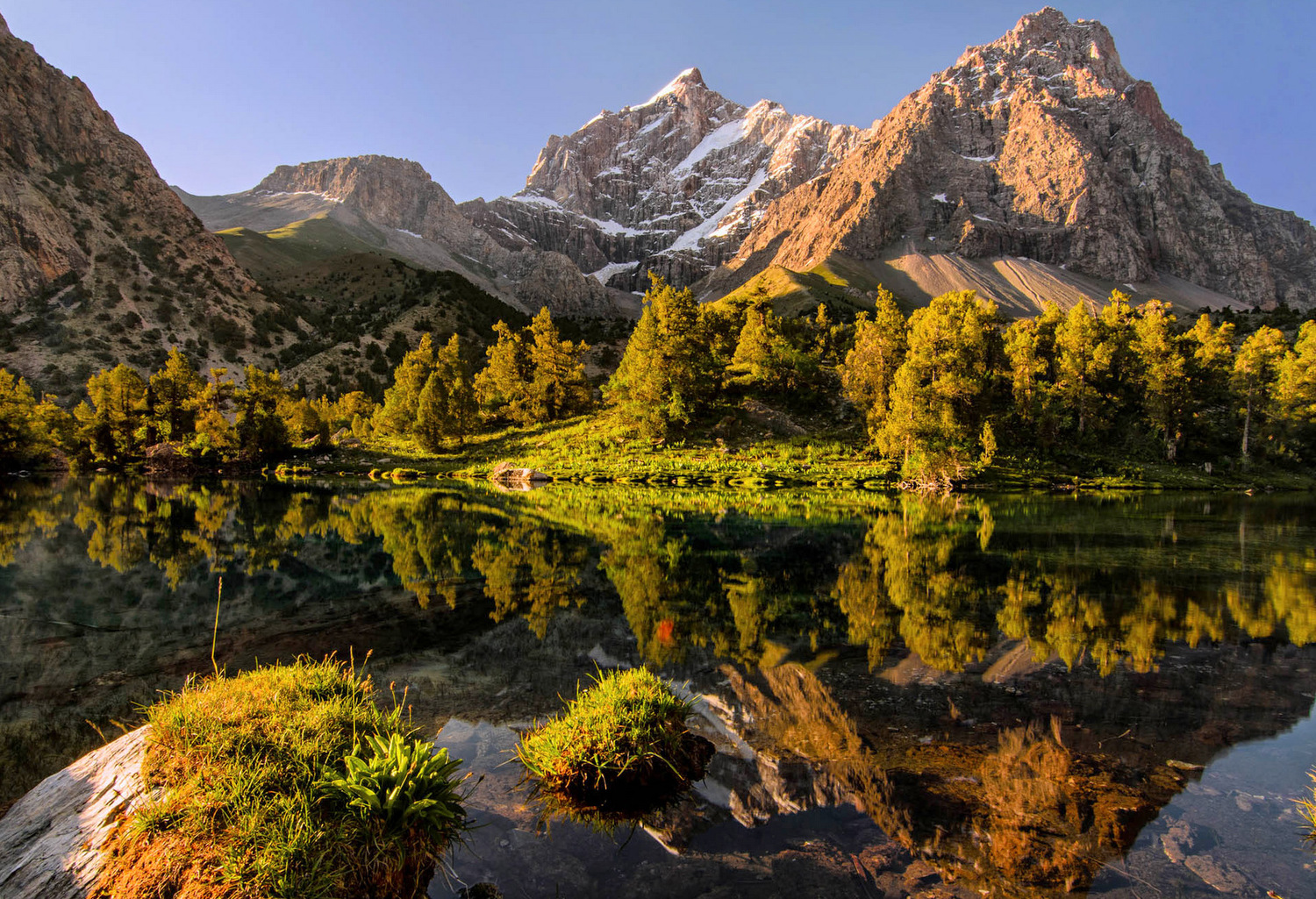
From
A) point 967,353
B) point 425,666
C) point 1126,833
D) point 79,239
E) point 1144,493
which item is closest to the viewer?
point 1126,833

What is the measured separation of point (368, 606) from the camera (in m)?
13.1

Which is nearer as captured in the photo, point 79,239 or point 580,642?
point 580,642

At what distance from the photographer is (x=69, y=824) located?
15.0 ft

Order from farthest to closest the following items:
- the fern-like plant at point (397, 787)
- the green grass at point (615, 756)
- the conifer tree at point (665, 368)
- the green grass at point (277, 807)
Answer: the conifer tree at point (665, 368), the green grass at point (615, 756), the fern-like plant at point (397, 787), the green grass at point (277, 807)

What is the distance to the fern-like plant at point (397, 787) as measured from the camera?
14.9ft

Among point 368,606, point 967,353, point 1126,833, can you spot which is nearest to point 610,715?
point 1126,833

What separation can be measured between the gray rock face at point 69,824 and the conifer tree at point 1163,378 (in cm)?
6663

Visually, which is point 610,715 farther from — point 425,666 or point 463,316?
point 463,316

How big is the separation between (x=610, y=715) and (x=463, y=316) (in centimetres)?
13247

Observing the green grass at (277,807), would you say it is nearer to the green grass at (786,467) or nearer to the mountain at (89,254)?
the green grass at (786,467)

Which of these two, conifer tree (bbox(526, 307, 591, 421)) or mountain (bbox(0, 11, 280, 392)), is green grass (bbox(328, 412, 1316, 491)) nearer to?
conifer tree (bbox(526, 307, 591, 421))

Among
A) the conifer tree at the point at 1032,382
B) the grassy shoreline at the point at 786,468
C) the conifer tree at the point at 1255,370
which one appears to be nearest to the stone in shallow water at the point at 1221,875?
the grassy shoreline at the point at 786,468

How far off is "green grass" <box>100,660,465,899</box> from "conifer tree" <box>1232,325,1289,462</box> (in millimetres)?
68005

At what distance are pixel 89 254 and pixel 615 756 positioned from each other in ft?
455
